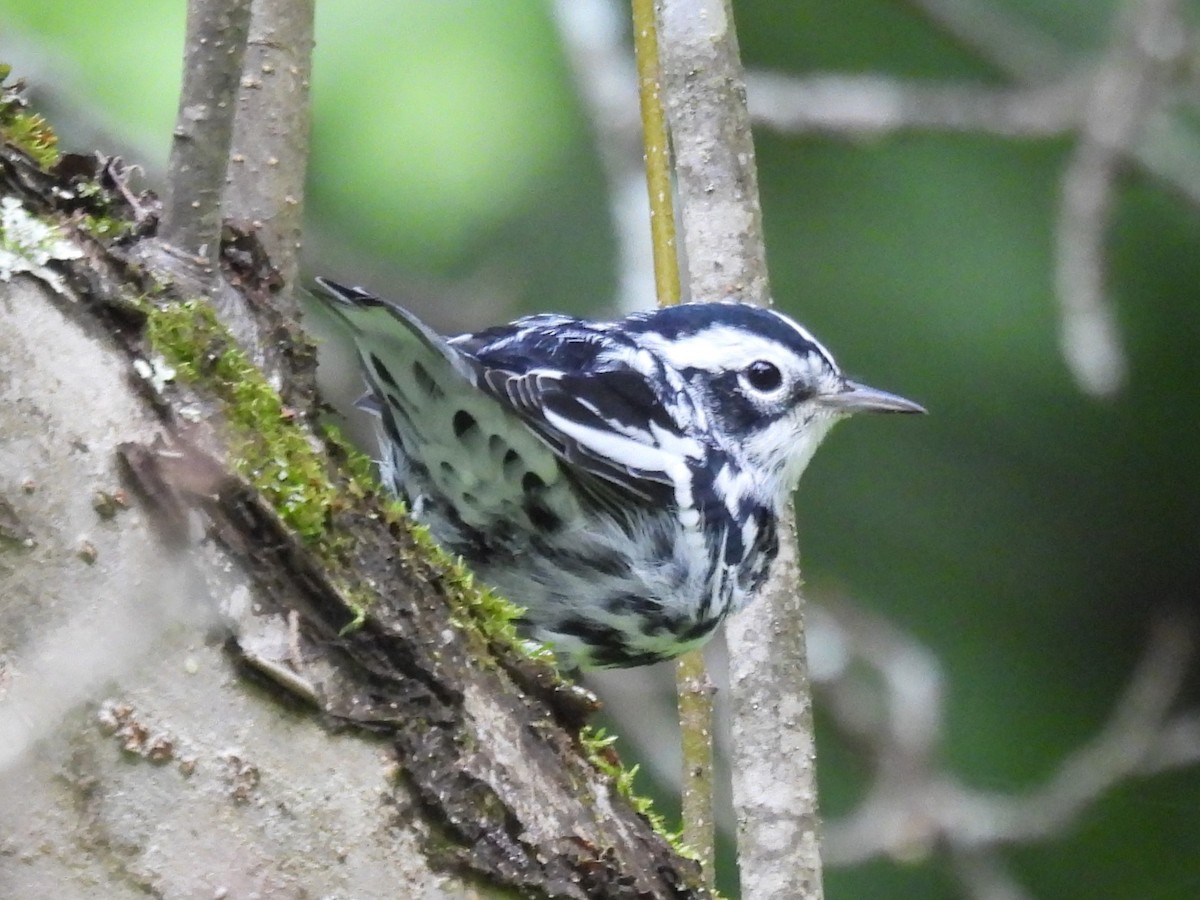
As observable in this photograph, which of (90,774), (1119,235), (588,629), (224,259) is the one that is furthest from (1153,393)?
(90,774)

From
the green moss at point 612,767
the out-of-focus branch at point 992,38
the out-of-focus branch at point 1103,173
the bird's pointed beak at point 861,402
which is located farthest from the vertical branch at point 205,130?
the out-of-focus branch at point 992,38

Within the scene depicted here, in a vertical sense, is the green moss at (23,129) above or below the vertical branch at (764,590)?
below

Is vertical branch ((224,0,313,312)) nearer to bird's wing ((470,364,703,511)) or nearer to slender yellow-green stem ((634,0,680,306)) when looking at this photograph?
bird's wing ((470,364,703,511))

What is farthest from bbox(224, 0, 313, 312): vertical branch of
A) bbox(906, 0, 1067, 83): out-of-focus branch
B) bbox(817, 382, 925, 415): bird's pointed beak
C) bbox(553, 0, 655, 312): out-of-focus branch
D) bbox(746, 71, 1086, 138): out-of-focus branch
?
bbox(906, 0, 1067, 83): out-of-focus branch

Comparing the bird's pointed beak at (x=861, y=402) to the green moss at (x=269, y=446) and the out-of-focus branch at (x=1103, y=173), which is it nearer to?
the out-of-focus branch at (x=1103, y=173)

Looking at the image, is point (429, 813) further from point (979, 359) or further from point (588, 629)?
point (979, 359)

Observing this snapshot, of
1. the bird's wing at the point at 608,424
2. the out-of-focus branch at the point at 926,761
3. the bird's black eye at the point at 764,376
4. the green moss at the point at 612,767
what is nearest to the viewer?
the green moss at the point at 612,767

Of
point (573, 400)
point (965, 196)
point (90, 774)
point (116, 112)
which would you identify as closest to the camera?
point (90, 774)
